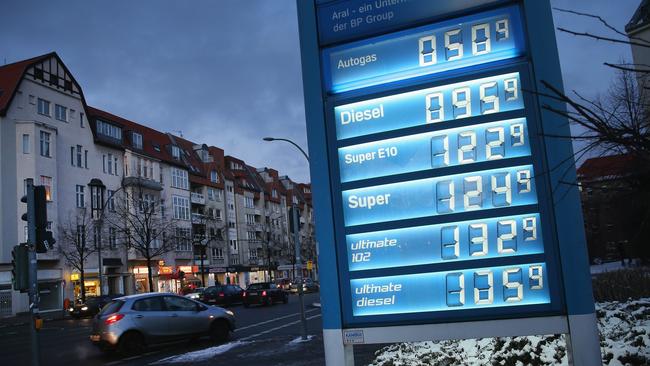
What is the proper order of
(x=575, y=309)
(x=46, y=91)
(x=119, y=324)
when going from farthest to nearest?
(x=46, y=91) → (x=119, y=324) → (x=575, y=309)

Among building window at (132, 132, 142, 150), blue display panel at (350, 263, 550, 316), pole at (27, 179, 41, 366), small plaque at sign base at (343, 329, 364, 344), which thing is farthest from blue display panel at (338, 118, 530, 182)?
building window at (132, 132, 142, 150)

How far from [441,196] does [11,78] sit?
152ft

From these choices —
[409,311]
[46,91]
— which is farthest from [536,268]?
[46,91]

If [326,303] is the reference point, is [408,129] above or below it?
above

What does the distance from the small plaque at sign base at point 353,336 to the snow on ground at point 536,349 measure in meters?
2.93

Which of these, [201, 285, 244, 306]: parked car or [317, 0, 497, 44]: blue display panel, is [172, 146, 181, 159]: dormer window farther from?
[317, 0, 497, 44]: blue display panel

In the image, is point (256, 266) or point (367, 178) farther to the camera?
point (256, 266)

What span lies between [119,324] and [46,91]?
36.6 m

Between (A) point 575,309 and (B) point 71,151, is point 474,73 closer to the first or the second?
(A) point 575,309

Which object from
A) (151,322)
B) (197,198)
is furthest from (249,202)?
(151,322)

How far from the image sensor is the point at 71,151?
48062 mm

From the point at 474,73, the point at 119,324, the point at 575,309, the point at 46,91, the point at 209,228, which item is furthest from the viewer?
the point at 209,228

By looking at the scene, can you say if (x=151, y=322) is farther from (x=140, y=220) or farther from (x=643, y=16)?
(x=140, y=220)

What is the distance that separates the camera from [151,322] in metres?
16.2
